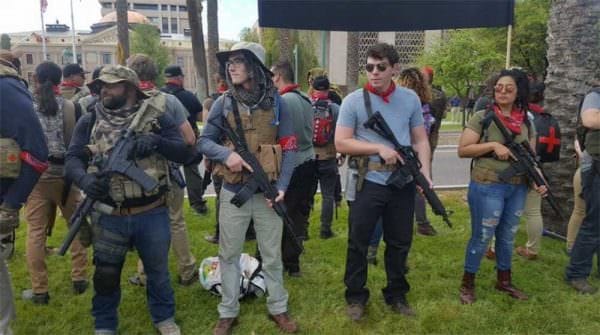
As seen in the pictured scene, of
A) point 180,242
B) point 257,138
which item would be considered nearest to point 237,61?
point 257,138

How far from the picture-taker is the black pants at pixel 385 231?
10.8 feet

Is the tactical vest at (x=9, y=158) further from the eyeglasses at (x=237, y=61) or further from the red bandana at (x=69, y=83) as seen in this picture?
the red bandana at (x=69, y=83)

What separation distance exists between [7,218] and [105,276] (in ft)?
2.21

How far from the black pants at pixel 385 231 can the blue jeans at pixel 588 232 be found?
1649 millimetres

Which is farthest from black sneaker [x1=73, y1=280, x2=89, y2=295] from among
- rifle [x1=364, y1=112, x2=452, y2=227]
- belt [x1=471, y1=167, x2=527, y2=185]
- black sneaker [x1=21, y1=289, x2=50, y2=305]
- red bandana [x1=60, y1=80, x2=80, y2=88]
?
belt [x1=471, y1=167, x2=527, y2=185]

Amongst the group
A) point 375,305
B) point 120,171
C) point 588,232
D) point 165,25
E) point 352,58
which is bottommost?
point 375,305

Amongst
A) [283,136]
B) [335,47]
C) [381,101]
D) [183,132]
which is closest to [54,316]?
[183,132]

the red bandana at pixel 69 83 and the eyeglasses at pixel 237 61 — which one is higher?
the eyeglasses at pixel 237 61

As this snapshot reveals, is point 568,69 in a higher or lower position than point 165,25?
lower

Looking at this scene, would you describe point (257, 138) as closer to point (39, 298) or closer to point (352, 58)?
point (39, 298)

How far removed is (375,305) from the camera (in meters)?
3.66

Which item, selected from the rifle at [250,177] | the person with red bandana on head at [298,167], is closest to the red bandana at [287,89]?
the person with red bandana on head at [298,167]

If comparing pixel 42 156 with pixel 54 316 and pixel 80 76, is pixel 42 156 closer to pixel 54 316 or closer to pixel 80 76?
pixel 54 316

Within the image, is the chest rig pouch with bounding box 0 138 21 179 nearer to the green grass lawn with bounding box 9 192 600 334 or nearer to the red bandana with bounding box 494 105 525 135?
the green grass lawn with bounding box 9 192 600 334
